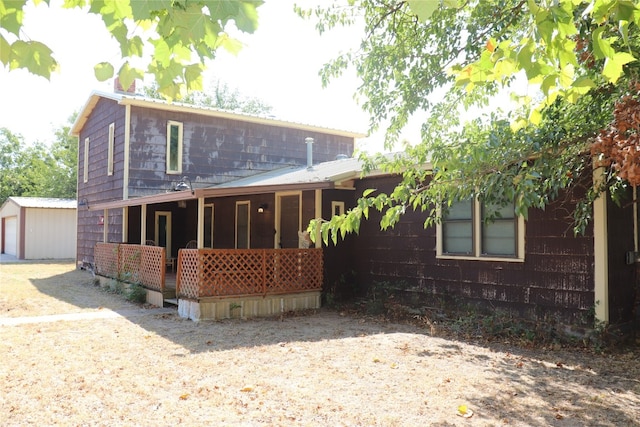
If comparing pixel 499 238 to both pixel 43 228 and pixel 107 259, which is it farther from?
pixel 43 228

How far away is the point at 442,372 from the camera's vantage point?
17.9ft

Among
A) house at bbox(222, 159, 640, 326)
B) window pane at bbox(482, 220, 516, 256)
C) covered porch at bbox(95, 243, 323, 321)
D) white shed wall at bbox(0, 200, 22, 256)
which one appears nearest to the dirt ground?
covered porch at bbox(95, 243, 323, 321)

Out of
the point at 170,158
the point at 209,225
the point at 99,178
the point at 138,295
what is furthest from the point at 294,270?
the point at 99,178

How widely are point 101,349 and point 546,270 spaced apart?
6.35 meters

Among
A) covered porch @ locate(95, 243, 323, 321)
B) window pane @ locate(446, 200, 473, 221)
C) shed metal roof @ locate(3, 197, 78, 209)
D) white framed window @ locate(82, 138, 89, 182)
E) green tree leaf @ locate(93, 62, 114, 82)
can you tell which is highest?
white framed window @ locate(82, 138, 89, 182)

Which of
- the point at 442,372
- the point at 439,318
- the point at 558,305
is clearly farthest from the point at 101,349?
the point at 558,305

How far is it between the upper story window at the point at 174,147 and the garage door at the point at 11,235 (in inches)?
602

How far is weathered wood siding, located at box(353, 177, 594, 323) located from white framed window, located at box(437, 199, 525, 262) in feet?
0.41

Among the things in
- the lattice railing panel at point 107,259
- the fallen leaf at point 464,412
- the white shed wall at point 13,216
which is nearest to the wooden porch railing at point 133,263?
the lattice railing panel at point 107,259

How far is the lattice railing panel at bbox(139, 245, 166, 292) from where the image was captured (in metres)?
10.4

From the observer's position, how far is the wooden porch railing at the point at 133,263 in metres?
10.6

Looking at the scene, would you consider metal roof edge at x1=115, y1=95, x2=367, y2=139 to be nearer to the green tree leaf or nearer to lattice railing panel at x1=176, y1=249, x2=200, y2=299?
lattice railing panel at x1=176, y1=249, x2=200, y2=299

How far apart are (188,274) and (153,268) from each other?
6.94ft

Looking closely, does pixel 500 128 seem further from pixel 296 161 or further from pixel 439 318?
pixel 296 161
